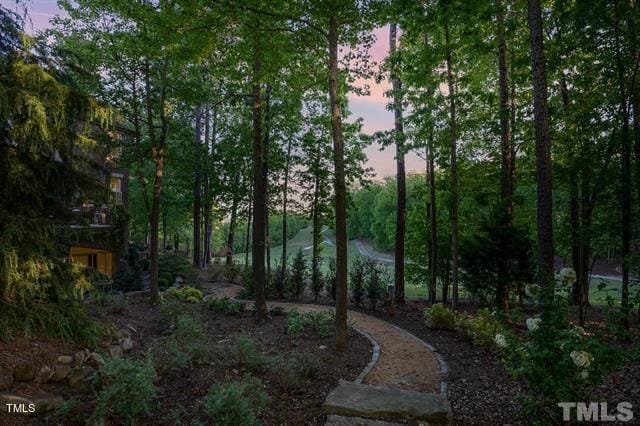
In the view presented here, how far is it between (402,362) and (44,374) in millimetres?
5048

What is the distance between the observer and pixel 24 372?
4.21 m

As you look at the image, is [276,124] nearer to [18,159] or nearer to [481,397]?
[18,159]

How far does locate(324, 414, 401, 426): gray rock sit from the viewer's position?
157 inches

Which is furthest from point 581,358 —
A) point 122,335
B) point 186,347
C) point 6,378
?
point 122,335

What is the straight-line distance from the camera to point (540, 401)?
143 inches

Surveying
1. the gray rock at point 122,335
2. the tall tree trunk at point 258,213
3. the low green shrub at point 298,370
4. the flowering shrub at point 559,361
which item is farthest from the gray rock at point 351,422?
the tall tree trunk at point 258,213

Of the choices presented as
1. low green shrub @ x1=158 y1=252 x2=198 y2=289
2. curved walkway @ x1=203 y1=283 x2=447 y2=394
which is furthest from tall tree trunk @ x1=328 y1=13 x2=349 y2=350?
low green shrub @ x1=158 y1=252 x2=198 y2=289

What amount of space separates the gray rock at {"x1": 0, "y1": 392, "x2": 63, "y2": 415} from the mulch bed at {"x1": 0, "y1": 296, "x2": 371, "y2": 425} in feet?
0.39

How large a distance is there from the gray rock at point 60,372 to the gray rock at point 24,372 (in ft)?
0.66

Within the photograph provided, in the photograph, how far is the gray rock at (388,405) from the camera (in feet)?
13.4

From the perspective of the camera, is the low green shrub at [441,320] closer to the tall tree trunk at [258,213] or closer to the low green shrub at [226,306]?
the tall tree trunk at [258,213]

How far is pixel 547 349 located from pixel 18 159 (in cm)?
636

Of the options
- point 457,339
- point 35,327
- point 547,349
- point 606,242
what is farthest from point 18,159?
point 606,242

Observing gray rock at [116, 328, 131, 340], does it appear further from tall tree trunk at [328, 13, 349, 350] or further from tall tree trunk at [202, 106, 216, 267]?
tall tree trunk at [202, 106, 216, 267]
